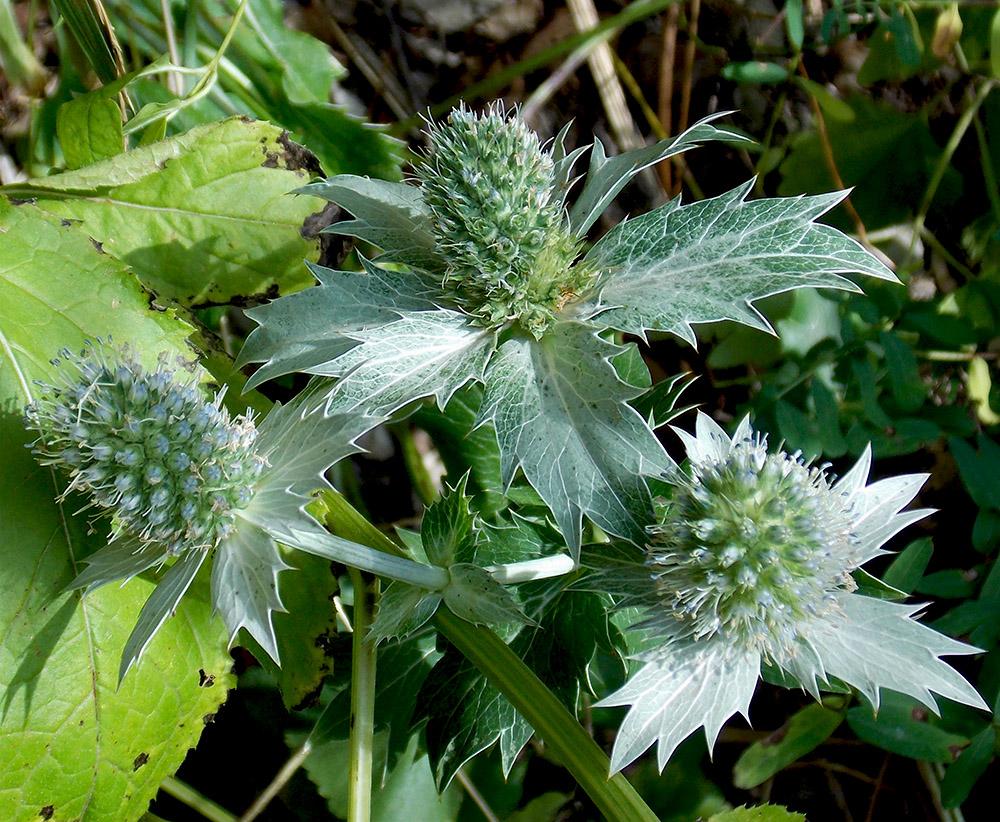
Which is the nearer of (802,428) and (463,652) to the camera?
(463,652)

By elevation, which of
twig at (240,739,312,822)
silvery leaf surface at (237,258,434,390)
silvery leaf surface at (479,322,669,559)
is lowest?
twig at (240,739,312,822)

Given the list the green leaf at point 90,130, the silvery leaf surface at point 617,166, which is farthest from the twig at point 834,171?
the green leaf at point 90,130

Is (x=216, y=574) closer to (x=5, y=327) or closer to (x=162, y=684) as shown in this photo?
(x=162, y=684)

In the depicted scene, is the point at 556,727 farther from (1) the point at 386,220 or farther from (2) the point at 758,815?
(1) the point at 386,220

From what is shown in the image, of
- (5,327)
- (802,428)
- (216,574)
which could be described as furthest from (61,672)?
(802,428)

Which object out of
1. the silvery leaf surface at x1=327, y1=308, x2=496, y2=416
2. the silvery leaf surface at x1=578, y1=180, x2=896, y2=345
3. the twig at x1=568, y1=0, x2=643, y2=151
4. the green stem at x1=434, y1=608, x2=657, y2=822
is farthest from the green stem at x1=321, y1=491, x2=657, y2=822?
the twig at x1=568, y1=0, x2=643, y2=151

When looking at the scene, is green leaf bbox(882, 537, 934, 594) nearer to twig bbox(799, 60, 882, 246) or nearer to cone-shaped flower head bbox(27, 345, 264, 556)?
twig bbox(799, 60, 882, 246)

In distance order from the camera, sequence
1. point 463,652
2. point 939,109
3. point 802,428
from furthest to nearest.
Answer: point 939,109 → point 802,428 → point 463,652
